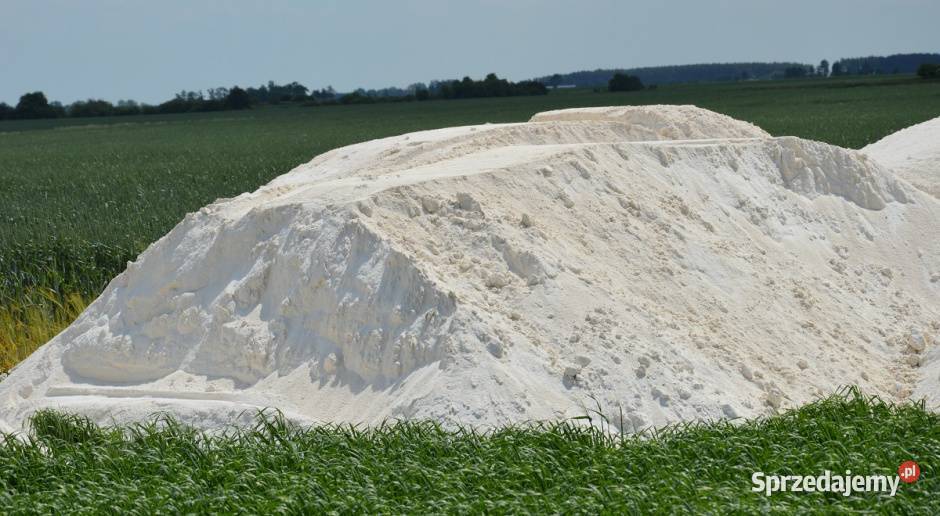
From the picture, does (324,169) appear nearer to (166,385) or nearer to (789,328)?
(166,385)

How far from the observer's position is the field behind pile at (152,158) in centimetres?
1167

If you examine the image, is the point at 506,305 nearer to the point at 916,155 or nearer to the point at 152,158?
the point at 916,155

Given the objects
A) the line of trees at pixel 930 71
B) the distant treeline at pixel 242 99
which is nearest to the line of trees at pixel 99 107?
the distant treeline at pixel 242 99

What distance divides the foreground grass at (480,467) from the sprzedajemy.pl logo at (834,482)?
42 millimetres

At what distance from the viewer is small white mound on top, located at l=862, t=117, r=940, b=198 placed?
13078mm

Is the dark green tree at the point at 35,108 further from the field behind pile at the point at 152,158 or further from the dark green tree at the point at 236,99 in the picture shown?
the dark green tree at the point at 236,99

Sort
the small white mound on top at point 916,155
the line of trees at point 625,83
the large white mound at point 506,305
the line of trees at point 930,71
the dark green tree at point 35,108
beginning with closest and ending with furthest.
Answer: the large white mound at point 506,305 → the small white mound on top at point 916,155 → the line of trees at point 930,71 → the line of trees at point 625,83 → the dark green tree at point 35,108

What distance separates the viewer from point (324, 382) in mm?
7344

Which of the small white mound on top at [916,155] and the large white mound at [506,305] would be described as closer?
the large white mound at [506,305]

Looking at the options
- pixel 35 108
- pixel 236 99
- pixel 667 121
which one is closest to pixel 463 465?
pixel 667 121

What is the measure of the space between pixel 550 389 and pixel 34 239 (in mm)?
8224

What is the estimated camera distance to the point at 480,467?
17.8ft

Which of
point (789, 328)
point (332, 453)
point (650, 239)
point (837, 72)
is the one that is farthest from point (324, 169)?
point (837, 72)

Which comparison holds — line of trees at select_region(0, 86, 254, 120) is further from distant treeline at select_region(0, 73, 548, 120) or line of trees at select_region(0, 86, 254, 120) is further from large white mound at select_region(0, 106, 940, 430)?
large white mound at select_region(0, 106, 940, 430)
